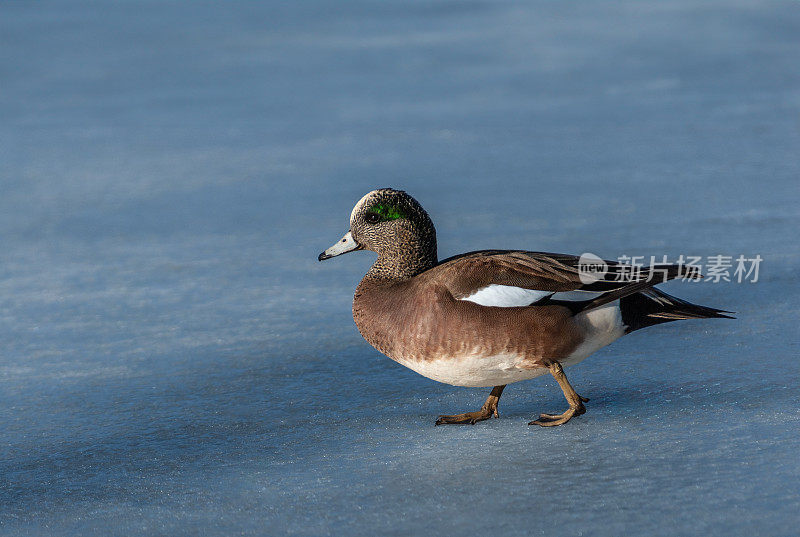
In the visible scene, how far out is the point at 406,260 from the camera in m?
4.09

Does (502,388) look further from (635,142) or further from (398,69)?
(398,69)

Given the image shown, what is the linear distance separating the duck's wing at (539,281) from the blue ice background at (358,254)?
1.46 feet

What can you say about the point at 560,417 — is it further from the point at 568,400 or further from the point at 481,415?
the point at 481,415

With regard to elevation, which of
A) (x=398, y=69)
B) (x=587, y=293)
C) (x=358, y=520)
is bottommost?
(x=358, y=520)

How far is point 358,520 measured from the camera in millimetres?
3021

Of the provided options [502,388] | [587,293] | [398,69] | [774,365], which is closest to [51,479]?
[502,388]

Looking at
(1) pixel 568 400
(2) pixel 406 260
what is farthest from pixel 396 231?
(1) pixel 568 400

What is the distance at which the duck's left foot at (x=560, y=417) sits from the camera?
12.1ft

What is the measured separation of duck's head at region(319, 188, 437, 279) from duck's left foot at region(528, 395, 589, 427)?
76 cm

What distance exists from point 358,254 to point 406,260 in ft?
6.75

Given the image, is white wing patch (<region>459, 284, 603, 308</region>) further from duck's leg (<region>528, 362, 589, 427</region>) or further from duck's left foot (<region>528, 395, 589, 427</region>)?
duck's left foot (<region>528, 395, 589, 427</region>)

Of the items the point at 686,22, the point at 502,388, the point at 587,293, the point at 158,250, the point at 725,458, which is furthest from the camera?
the point at 686,22

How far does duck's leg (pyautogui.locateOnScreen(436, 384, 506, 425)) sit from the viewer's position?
151 inches

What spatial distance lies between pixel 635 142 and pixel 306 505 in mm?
5233
